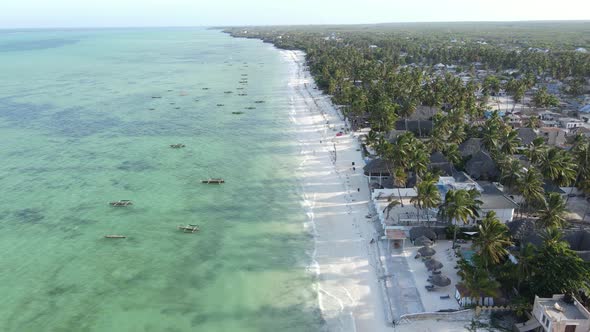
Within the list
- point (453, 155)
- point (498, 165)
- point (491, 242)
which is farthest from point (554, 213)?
point (453, 155)

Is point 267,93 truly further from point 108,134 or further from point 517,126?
point 517,126

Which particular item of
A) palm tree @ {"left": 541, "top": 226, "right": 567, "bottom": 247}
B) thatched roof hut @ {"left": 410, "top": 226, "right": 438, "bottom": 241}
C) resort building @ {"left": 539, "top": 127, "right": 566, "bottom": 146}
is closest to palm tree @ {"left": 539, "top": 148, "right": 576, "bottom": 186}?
palm tree @ {"left": 541, "top": 226, "right": 567, "bottom": 247}

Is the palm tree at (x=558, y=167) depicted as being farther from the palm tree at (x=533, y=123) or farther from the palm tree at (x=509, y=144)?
the palm tree at (x=533, y=123)

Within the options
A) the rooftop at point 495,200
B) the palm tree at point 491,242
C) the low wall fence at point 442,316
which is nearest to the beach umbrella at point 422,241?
the palm tree at point 491,242

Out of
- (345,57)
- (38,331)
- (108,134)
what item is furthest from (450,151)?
(345,57)

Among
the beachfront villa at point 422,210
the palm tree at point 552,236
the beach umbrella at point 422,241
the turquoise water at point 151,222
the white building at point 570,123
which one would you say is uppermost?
the white building at point 570,123
